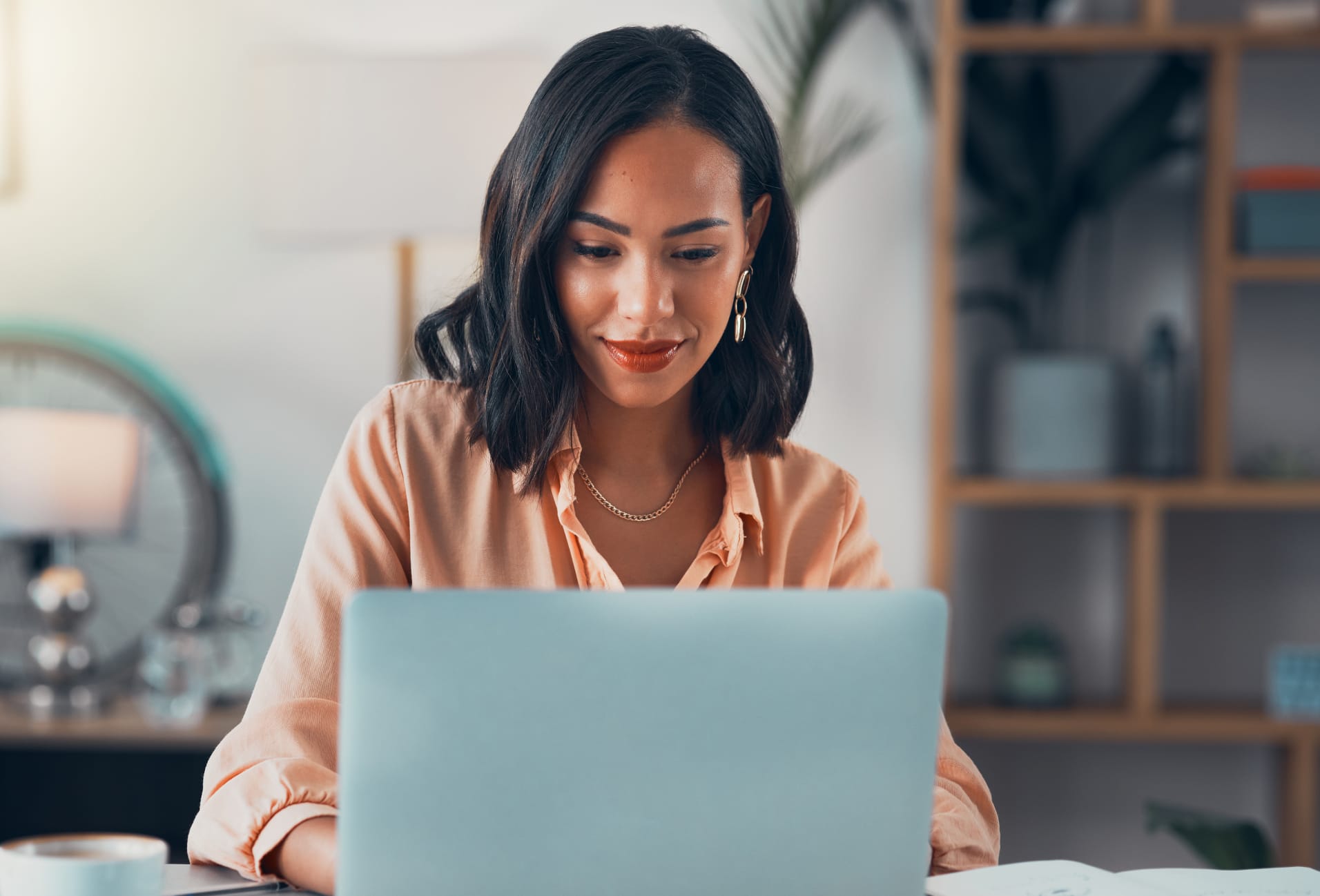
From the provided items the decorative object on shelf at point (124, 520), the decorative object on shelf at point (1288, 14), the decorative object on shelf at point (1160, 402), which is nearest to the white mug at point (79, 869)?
the decorative object on shelf at point (124, 520)

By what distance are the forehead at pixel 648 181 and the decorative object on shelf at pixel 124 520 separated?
1427 millimetres

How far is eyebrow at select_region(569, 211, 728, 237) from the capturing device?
3.62 ft

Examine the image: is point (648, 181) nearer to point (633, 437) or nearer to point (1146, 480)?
point (633, 437)

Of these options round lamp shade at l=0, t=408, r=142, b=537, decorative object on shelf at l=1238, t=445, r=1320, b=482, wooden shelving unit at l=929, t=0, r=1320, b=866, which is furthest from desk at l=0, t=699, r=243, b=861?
decorative object on shelf at l=1238, t=445, r=1320, b=482

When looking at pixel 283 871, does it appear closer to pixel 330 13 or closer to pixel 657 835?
pixel 657 835

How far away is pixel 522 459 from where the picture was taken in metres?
1.18

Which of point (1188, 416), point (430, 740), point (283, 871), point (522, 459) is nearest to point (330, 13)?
point (522, 459)

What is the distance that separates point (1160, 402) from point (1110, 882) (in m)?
1.56

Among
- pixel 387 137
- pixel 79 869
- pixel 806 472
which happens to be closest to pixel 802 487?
pixel 806 472

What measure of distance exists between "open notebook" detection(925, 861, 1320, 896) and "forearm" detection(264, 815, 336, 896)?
0.38 meters

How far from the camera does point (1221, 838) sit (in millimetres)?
1893

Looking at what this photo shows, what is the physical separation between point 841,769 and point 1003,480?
1.69m

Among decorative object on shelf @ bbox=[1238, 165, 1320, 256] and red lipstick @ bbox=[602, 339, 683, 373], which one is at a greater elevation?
decorative object on shelf @ bbox=[1238, 165, 1320, 256]

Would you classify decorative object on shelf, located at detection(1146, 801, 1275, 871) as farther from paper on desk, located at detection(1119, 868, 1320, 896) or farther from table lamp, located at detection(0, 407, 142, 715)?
table lamp, located at detection(0, 407, 142, 715)
